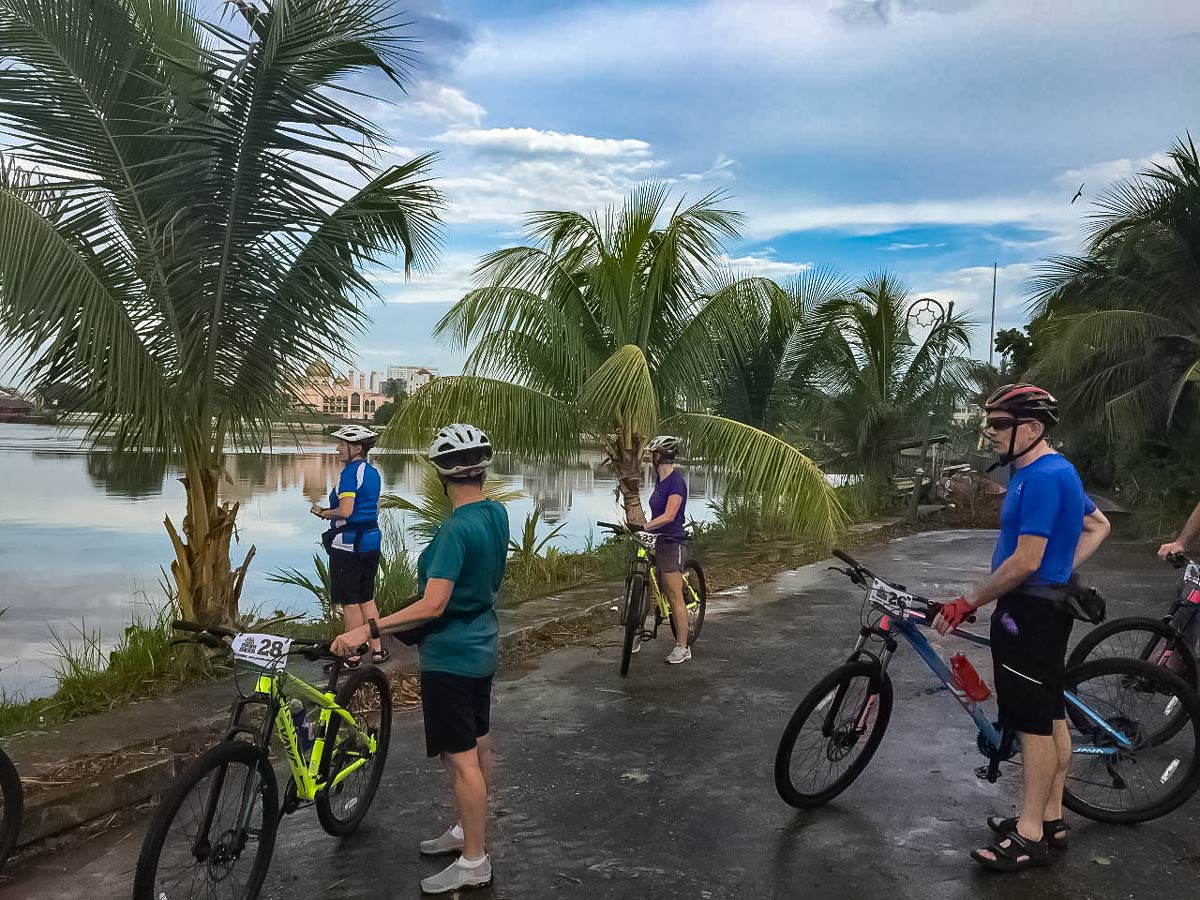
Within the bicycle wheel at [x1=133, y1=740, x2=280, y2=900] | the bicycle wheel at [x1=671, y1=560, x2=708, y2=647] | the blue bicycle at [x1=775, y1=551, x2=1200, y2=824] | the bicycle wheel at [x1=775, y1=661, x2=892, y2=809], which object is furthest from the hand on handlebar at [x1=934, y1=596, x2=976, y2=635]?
the bicycle wheel at [x1=671, y1=560, x2=708, y2=647]

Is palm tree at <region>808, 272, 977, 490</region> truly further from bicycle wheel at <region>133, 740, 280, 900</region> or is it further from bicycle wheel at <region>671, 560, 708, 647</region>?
bicycle wheel at <region>133, 740, 280, 900</region>

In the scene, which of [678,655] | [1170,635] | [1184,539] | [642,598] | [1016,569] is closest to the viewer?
[1016,569]

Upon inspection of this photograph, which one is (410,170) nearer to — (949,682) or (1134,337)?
(949,682)

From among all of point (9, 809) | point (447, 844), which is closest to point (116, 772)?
point (9, 809)

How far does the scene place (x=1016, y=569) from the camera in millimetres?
3959

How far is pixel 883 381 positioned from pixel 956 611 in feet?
54.6

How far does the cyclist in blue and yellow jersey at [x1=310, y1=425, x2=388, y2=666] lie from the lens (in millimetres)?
7156

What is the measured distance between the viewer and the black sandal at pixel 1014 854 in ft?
13.2

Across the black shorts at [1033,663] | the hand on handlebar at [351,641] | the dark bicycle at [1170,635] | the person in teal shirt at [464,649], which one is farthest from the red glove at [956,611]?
the hand on handlebar at [351,641]

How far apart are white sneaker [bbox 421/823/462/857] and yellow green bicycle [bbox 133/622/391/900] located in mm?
462

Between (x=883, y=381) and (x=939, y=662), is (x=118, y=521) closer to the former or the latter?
(x=939, y=662)

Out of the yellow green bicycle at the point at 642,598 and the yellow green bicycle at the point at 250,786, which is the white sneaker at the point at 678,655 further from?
the yellow green bicycle at the point at 250,786

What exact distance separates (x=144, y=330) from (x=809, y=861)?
5.22m

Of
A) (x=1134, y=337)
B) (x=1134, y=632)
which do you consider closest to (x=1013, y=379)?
(x=1134, y=337)
